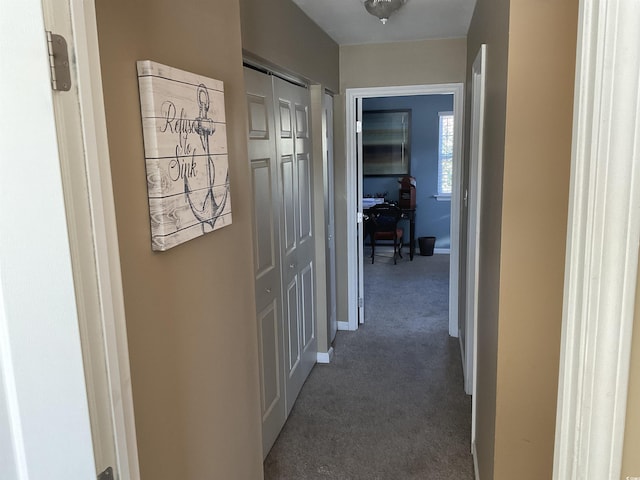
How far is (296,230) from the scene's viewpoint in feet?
10.1

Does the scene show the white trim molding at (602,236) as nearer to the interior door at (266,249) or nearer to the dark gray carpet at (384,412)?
the interior door at (266,249)

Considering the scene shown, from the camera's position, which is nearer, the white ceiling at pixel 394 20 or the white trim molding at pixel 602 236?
the white trim molding at pixel 602 236

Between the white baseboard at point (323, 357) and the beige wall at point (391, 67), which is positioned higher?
the beige wall at point (391, 67)

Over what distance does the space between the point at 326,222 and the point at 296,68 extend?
1.16 metres

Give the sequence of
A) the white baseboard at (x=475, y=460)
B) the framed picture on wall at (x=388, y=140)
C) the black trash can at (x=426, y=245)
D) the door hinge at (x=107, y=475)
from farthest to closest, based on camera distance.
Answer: the framed picture on wall at (x=388, y=140), the black trash can at (x=426, y=245), the white baseboard at (x=475, y=460), the door hinge at (x=107, y=475)

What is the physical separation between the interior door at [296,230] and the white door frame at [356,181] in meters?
0.75

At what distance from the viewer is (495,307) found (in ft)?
6.07

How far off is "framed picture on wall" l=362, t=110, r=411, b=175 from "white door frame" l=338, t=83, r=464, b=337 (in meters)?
3.16

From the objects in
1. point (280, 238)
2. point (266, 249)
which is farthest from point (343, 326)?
point (266, 249)

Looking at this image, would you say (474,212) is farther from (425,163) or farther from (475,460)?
(425,163)

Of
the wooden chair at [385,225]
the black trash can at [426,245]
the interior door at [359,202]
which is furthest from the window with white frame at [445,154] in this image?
the interior door at [359,202]

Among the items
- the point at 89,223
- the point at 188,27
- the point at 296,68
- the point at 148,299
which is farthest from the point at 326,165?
the point at 89,223

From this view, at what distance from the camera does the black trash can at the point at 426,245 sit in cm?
708

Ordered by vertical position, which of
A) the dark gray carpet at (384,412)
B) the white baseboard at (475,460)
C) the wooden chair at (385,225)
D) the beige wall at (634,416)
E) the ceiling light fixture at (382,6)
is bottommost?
the dark gray carpet at (384,412)
